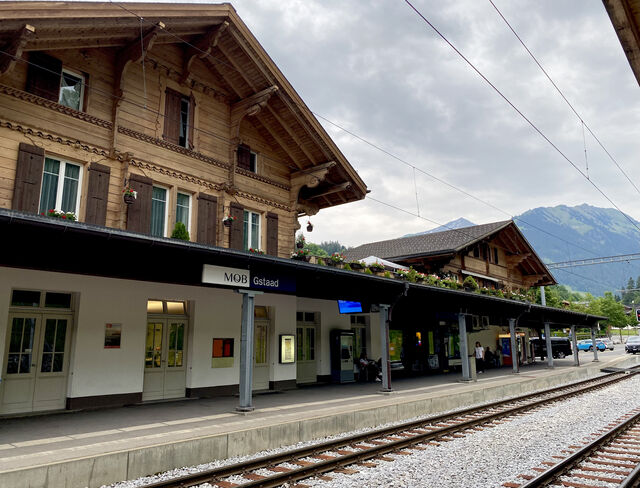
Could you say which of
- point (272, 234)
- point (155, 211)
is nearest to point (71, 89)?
point (155, 211)

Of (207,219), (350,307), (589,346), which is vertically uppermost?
(207,219)

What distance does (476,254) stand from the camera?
28.1 meters

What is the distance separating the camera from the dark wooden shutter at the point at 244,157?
1491 centimetres

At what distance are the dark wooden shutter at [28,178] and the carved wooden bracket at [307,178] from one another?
26.9 feet

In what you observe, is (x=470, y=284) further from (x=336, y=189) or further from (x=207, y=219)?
(x=207, y=219)

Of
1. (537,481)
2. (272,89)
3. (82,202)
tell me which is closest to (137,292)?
(82,202)

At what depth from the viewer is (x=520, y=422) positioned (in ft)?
36.1

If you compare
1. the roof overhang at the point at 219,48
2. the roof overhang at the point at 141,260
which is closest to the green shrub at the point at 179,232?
the roof overhang at the point at 141,260

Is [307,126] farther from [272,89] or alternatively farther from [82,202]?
[82,202]

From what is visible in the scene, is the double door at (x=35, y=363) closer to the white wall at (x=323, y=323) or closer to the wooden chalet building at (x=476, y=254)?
the white wall at (x=323, y=323)

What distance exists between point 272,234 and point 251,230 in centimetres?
78

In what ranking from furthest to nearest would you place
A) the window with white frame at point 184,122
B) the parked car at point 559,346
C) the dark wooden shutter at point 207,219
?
the parked car at point 559,346 < the window with white frame at point 184,122 < the dark wooden shutter at point 207,219

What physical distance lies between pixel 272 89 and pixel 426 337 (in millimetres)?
15177

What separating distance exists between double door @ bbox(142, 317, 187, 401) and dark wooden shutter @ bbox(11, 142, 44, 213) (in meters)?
3.92
